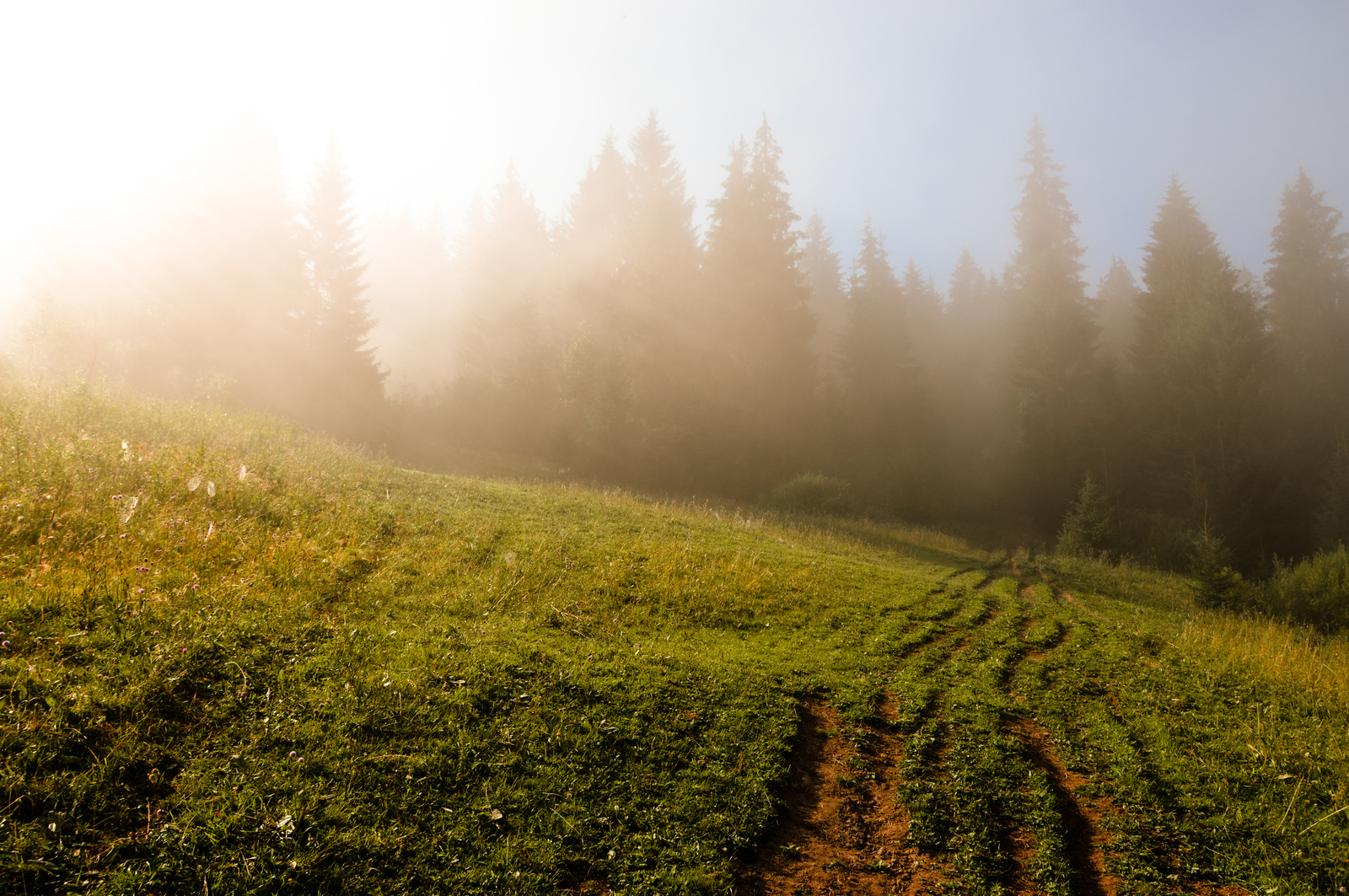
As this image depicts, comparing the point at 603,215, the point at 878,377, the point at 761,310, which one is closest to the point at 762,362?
the point at 761,310

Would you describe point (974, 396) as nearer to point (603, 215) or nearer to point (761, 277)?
point (761, 277)

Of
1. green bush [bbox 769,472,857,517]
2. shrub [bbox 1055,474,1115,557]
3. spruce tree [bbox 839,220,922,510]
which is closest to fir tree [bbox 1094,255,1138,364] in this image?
spruce tree [bbox 839,220,922,510]

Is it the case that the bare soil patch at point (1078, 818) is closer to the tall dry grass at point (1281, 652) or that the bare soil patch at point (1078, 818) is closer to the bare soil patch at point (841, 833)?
the bare soil patch at point (841, 833)

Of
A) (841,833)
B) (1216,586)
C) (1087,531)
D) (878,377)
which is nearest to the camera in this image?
(841,833)

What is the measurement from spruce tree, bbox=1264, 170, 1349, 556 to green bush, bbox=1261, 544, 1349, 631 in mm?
18438

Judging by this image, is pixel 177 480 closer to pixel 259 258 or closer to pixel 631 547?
pixel 631 547

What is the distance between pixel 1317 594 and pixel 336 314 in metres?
47.5

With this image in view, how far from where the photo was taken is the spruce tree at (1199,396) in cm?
3300

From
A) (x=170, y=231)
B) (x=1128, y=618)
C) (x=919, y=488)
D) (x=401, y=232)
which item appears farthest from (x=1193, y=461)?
(x=401, y=232)

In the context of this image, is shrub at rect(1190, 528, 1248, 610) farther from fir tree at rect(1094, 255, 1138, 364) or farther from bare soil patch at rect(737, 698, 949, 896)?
fir tree at rect(1094, 255, 1138, 364)

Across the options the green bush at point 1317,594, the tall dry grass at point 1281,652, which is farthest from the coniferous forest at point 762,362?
the tall dry grass at point 1281,652

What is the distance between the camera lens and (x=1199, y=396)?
119 feet

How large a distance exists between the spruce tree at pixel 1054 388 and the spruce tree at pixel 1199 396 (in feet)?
10.6

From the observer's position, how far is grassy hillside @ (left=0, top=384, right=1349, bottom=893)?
11.9ft
